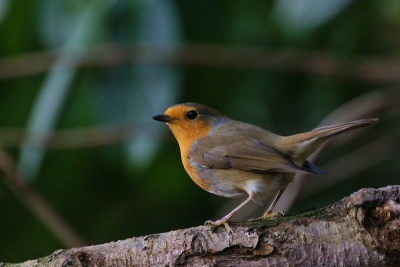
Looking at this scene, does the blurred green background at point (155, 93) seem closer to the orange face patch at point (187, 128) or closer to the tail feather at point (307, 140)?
the orange face patch at point (187, 128)

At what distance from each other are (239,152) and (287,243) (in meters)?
1.59

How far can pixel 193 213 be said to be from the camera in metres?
5.93

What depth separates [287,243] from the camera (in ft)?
9.04

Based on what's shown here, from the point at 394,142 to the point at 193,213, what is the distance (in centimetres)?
212

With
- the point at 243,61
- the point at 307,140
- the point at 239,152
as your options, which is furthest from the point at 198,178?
the point at 243,61

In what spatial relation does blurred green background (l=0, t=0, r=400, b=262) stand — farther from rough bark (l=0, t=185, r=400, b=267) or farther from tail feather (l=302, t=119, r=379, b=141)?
rough bark (l=0, t=185, r=400, b=267)

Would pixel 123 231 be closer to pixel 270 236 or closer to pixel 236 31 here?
pixel 236 31

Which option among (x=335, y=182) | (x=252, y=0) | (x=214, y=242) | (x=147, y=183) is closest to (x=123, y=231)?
(x=147, y=183)

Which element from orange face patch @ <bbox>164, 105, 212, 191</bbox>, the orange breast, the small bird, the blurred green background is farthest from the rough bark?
orange face patch @ <bbox>164, 105, 212, 191</bbox>

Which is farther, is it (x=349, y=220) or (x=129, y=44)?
(x=129, y=44)

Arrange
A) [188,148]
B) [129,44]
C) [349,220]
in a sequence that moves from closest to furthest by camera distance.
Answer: [349,220] < [129,44] < [188,148]

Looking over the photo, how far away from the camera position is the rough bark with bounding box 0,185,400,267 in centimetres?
268

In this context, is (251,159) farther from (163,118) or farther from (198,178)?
(163,118)

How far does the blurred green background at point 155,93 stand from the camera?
445 centimetres
